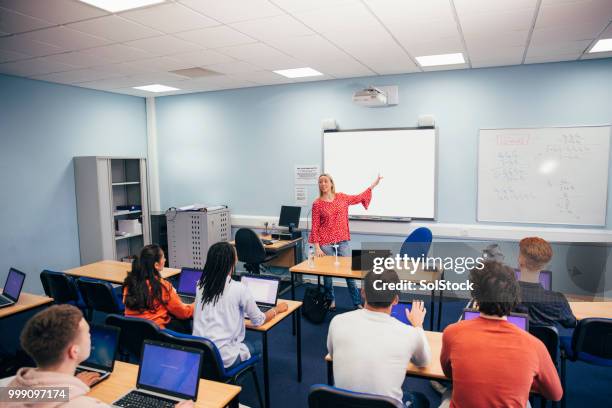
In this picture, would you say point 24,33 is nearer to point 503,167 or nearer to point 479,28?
point 479,28

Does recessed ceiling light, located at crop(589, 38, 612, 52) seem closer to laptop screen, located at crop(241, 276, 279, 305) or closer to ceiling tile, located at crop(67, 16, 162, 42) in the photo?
laptop screen, located at crop(241, 276, 279, 305)

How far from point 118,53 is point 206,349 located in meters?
3.21

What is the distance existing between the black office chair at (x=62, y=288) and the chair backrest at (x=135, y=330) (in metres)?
1.54

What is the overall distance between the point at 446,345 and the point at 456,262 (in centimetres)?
379

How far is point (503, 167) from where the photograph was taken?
5074 mm

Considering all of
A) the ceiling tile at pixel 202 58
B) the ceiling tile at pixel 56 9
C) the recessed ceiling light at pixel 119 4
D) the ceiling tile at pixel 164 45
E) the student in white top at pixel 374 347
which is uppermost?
the ceiling tile at pixel 202 58

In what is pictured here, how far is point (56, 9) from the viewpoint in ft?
9.72

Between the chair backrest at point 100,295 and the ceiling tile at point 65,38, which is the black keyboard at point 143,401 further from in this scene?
the ceiling tile at point 65,38

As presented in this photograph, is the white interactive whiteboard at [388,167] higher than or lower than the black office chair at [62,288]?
higher

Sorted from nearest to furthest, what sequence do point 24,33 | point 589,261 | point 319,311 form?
1. point 24,33
2. point 319,311
3. point 589,261

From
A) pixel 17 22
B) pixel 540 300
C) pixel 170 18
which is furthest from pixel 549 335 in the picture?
pixel 17 22

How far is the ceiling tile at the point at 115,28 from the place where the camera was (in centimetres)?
323

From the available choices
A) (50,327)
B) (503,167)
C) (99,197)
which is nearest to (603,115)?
(503,167)

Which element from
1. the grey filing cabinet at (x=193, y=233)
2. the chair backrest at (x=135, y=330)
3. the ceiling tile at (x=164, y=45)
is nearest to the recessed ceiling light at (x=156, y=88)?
the grey filing cabinet at (x=193, y=233)
